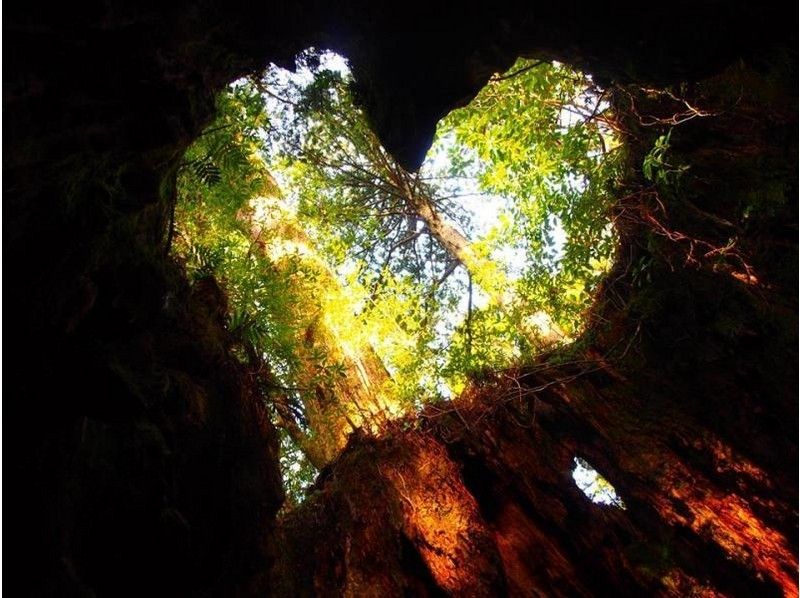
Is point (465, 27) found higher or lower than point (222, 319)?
lower

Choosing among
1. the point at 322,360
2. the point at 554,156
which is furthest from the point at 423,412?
the point at 554,156

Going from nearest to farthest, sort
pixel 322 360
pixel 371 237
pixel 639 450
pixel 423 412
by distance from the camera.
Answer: pixel 639 450
pixel 322 360
pixel 423 412
pixel 371 237

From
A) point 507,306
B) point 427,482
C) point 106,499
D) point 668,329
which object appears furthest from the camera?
point 507,306

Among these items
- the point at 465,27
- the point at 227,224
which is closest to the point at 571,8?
the point at 465,27

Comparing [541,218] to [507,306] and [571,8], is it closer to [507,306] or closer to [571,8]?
[507,306]

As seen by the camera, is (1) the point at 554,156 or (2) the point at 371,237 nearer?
(1) the point at 554,156

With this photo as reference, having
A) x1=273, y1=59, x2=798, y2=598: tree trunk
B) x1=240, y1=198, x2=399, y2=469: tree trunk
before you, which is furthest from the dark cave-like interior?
x1=240, y1=198, x2=399, y2=469: tree trunk

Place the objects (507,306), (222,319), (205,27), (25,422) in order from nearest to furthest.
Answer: (205,27) < (25,422) < (222,319) < (507,306)

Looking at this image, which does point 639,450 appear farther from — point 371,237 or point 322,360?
point 371,237

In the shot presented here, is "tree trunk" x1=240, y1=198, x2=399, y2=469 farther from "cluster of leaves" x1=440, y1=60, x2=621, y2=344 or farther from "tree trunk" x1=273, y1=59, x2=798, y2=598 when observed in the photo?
"cluster of leaves" x1=440, y1=60, x2=621, y2=344
